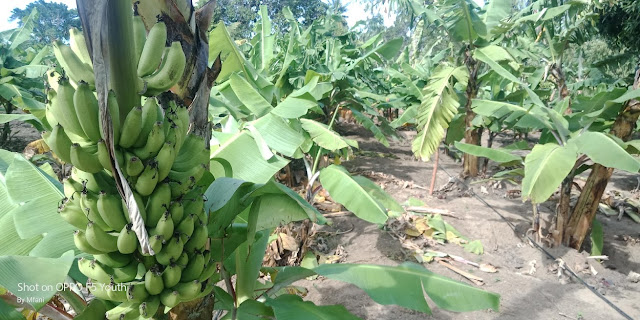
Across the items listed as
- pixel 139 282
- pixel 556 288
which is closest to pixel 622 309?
pixel 556 288

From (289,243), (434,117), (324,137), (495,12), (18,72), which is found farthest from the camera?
(18,72)

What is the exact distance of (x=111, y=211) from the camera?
1.09 metres

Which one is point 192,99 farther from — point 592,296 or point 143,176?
point 592,296

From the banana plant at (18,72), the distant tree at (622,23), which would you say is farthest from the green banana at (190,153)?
the distant tree at (622,23)

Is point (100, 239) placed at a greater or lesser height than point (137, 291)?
greater

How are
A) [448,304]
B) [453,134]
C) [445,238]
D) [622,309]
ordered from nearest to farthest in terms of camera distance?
[448,304] < [622,309] < [445,238] < [453,134]

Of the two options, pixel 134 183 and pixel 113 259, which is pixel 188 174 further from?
pixel 113 259

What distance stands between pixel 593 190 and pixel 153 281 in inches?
179

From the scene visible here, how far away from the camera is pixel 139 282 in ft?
3.86

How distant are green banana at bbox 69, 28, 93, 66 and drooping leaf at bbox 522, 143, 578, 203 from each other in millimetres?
3282

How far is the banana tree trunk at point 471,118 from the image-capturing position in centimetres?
602

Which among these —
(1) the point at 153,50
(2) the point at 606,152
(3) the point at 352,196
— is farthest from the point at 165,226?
(2) the point at 606,152

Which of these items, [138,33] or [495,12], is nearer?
[138,33]

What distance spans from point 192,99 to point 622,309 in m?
4.06
